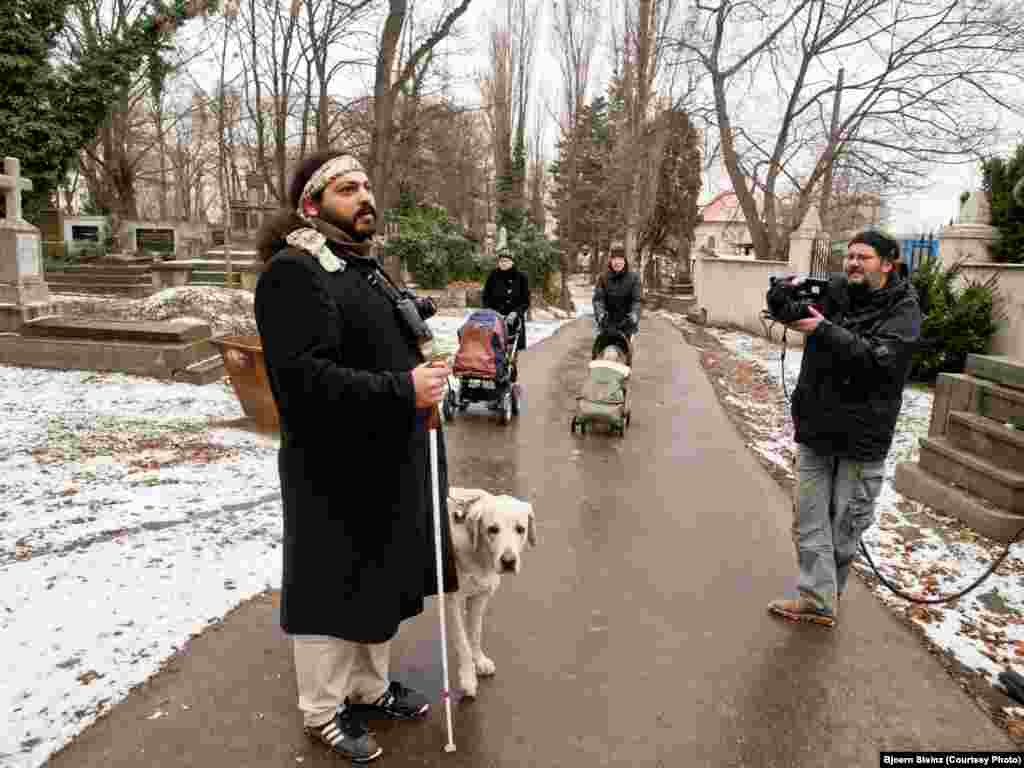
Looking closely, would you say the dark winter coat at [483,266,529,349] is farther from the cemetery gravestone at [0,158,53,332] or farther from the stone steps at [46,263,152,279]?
the stone steps at [46,263,152,279]

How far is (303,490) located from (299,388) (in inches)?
17.1

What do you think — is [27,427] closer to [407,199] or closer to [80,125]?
[80,125]

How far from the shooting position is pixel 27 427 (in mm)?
7504

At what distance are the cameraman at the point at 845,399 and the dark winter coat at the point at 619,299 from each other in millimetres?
5509

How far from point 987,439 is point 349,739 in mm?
5526

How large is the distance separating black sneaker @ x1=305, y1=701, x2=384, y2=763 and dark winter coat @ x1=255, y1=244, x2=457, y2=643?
44 centimetres

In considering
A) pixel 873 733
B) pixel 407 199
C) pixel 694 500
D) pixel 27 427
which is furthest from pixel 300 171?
pixel 407 199

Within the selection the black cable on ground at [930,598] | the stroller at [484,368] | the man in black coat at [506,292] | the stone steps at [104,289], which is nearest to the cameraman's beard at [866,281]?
the black cable on ground at [930,598]

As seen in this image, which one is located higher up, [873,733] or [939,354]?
[939,354]

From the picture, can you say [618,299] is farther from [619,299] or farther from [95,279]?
[95,279]

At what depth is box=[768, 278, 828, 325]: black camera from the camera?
12.2ft

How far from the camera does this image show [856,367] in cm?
366

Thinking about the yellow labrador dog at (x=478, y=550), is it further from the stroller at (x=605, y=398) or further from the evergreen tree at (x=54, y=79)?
the evergreen tree at (x=54, y=79)

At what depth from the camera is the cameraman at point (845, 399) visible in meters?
3.65
